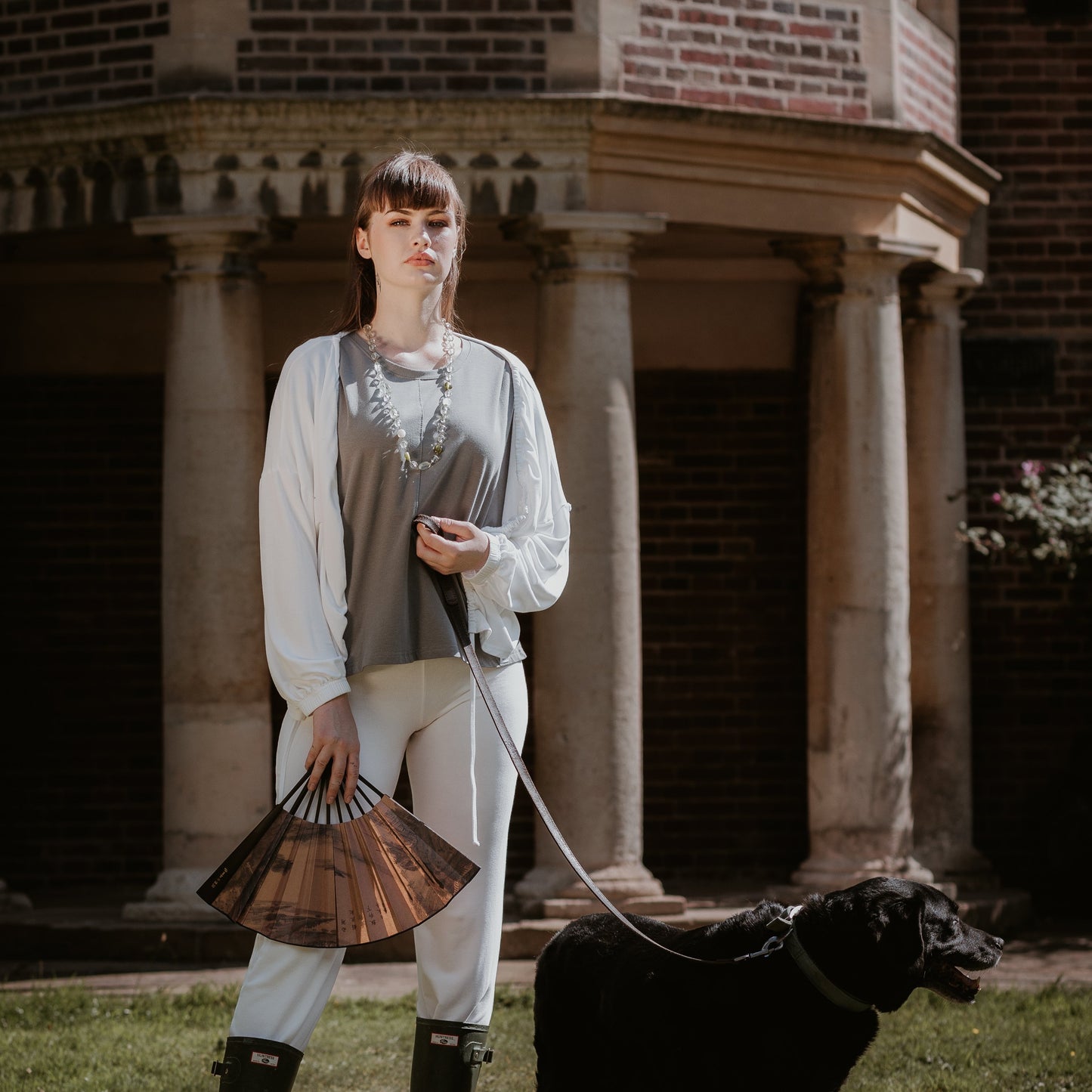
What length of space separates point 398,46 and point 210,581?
2.45 metres

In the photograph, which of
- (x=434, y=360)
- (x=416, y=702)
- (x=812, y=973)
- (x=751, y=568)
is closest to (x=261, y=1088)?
(x=416, y=702)

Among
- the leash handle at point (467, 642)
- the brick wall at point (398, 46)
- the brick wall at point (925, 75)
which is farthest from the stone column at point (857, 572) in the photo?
the leash handle at point (467, 642)

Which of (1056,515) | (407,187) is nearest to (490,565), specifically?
(407,187)

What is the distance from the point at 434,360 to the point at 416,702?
2.19 feet

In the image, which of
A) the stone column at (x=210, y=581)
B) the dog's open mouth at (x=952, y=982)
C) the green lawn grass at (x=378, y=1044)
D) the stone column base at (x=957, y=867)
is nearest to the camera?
the dog's open mouth at (x=952, y=982)

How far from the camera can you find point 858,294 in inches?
330

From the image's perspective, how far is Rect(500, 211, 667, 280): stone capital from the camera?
25.3 ft

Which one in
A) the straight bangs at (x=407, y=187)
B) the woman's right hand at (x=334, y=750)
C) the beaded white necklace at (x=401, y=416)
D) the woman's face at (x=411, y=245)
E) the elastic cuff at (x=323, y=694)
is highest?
the straight bangs at (x=407, y=187)

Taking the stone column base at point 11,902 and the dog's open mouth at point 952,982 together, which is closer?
the dog's open mouth at point 952,982

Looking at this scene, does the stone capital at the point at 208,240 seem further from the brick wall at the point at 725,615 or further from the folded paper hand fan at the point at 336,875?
the folded paper hand fan at the point at 336,875

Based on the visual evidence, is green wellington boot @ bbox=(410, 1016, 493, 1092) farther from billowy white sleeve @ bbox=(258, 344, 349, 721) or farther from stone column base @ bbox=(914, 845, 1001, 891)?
stone column base @ bbox=(914, 845, 1001, 891)

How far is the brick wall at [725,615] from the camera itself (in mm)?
10039

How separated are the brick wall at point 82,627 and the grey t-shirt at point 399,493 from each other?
6.87 meters

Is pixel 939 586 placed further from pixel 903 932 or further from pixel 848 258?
pixel 903 932
